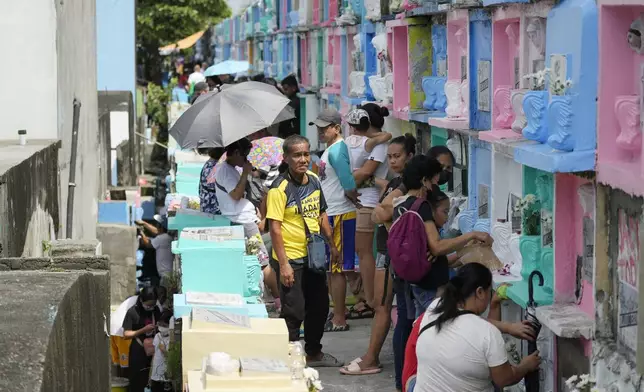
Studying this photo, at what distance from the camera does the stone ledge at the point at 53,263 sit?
673 cm

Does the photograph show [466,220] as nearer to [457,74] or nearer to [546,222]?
[457,74]

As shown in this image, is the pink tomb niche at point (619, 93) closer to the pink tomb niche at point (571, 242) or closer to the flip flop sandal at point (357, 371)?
the pink tomb niche at point (571, 242)

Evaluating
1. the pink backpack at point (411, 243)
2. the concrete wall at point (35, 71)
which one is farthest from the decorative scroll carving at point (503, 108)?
the concrete wall at point (35, 71)

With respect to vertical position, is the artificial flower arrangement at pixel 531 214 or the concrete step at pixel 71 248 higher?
the artificial flower arrangement at pixel 531 214

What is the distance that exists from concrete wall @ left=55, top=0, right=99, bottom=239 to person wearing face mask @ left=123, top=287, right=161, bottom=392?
118cm

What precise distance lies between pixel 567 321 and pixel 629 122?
4.56 ft

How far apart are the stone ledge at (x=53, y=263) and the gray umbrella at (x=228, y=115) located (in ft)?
11.8

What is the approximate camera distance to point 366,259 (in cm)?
1087

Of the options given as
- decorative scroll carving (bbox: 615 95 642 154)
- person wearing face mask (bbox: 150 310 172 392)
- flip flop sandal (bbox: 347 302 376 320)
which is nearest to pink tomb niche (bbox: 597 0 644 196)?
decorative scroll carving (bbox: 615 95 642 154)

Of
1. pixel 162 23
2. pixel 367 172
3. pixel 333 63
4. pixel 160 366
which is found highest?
pixel 162 23

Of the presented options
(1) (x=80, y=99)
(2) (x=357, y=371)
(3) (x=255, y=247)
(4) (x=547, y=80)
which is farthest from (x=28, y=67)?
(4) (x=547, y=80)

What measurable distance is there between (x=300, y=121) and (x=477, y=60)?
37.2 feet

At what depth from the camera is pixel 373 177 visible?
441 inches

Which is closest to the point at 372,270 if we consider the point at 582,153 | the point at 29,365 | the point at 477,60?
the point at 477,60
